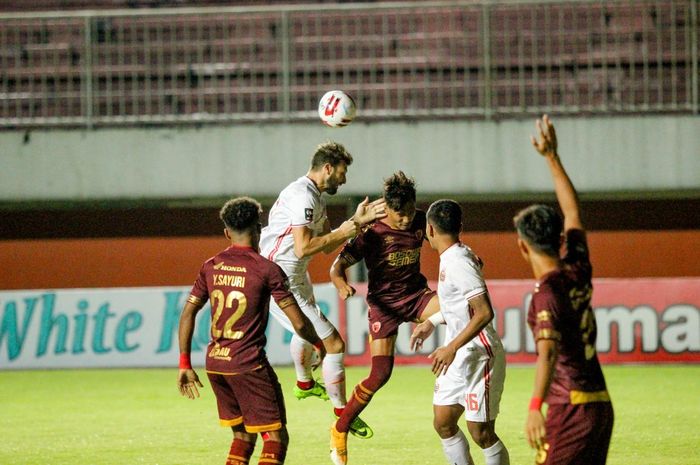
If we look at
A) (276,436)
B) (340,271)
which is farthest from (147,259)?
(276,436)

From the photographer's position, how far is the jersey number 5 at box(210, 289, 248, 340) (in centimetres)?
608

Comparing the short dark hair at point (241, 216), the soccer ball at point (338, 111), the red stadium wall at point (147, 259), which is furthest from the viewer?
the red stadium wall at point (147, 259)

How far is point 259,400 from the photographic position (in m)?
6.06

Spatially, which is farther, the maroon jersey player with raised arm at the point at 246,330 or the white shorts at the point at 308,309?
the white shorts at the point at 308,309

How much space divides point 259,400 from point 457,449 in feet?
4.16

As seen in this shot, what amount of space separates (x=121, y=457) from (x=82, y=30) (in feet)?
37.1

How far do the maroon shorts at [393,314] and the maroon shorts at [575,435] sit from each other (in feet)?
10.5

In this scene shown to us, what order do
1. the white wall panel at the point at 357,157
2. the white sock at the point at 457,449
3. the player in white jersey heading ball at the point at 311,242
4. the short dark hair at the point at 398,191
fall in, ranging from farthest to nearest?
the white wall panel at the point at 357,157, the player in white jersey heading ball at the point at 311,242, the short dark hair at the point at 398,191, the white sock at the point at 457,449

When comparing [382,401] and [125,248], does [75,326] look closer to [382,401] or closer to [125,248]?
[125,248]

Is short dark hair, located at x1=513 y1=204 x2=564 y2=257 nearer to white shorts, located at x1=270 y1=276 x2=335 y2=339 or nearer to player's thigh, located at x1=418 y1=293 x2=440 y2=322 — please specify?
player's thigh, located at x1=418 y1=293 x2=440 y2=322

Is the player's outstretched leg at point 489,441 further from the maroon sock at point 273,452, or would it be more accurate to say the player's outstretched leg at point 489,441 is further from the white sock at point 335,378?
the white sock at point 335,378

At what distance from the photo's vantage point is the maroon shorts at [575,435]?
15.7 ft

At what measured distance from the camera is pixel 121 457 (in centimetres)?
832

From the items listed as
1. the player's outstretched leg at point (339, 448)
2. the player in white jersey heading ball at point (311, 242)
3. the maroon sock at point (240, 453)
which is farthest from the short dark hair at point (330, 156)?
the maroon sock at point (240, 453)
